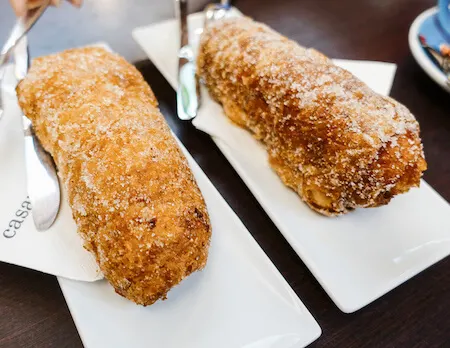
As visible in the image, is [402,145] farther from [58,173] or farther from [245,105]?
[58,173]

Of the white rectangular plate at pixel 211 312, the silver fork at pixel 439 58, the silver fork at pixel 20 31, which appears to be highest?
the silver fork at pixel 20 31

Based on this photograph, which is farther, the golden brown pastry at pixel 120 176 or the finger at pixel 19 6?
the finger at pixel 19 6

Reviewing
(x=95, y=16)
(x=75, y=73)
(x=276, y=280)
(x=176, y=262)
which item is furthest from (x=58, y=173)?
(x=95, y=16)

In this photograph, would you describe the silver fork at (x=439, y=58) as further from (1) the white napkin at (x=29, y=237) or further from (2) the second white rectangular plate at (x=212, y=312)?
(1) the white napkin at (x=29, y=237)

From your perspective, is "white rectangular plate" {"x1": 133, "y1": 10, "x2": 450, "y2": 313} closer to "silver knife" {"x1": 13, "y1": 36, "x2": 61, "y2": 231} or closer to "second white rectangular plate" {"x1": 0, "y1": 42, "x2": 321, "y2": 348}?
"second white rectangular plate" {"x1": 0, "y1": 42, "x2": 321, "y2": 348}

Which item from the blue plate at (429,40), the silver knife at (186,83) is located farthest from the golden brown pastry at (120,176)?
the blue plate at (429,40)

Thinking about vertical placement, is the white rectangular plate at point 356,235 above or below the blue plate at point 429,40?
below

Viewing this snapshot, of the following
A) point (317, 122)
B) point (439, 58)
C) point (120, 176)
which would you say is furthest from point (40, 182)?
point (439, 58)

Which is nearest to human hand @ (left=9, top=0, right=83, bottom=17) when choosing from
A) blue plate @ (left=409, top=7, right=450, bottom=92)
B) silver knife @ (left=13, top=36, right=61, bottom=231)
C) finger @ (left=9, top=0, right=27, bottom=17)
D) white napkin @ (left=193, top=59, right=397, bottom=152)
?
finger @ (left=9, top=0, right=27, bottom=17)
